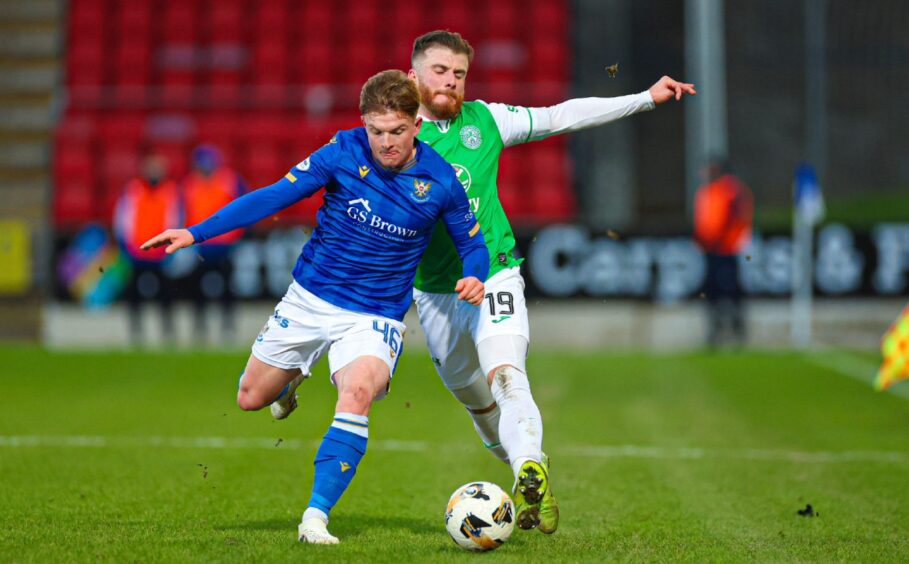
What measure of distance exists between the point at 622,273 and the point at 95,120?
9.05 metres

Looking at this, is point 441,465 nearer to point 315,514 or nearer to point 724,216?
point 315,514

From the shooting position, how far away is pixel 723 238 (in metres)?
16.6

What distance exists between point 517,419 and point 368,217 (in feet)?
3.24

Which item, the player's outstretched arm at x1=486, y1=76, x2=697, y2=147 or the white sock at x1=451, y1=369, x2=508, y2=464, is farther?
the white sock at x1=451, y1=369, x2=508, y2=464

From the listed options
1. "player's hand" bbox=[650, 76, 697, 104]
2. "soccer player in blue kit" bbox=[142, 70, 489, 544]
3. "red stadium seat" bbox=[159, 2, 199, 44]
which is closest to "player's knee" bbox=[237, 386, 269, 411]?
"soccer player in blue kit" bbox=[142, 70, 489, 544]

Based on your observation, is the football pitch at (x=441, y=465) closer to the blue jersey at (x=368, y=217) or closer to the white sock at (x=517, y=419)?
the white sock at (x=517, y=419)

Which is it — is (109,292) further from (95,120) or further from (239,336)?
(95,120)

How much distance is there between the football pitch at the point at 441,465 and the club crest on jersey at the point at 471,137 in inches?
64.2

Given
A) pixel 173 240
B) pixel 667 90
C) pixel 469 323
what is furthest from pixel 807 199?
pixel 173 240

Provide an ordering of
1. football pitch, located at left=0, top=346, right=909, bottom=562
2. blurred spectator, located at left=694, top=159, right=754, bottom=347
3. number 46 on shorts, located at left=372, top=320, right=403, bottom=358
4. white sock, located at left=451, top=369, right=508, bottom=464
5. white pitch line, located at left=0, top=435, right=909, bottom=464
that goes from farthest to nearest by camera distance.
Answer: blurred spectator, located at left=694, top=159, right=754, bottom=347 → white pitch line, located at left=0, top=435, right=909, bottom=464 → white sock, located at left=451, top=369, right=508, bottom=464 → number 46 on shorts, located at left=372, top=320, right=403, bottom=358 → football pitch, located at left=0, top=346, right=909, bottom=562

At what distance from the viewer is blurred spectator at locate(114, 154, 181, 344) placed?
16859 millimetres

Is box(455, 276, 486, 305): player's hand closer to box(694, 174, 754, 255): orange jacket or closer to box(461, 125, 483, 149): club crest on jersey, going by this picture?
box(461, 125, 483, 149): club crest on jersey

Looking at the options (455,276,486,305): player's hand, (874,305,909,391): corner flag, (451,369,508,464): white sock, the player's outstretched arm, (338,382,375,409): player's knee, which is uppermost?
the player's outstretched arm

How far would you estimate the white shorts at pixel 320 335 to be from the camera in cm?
543
